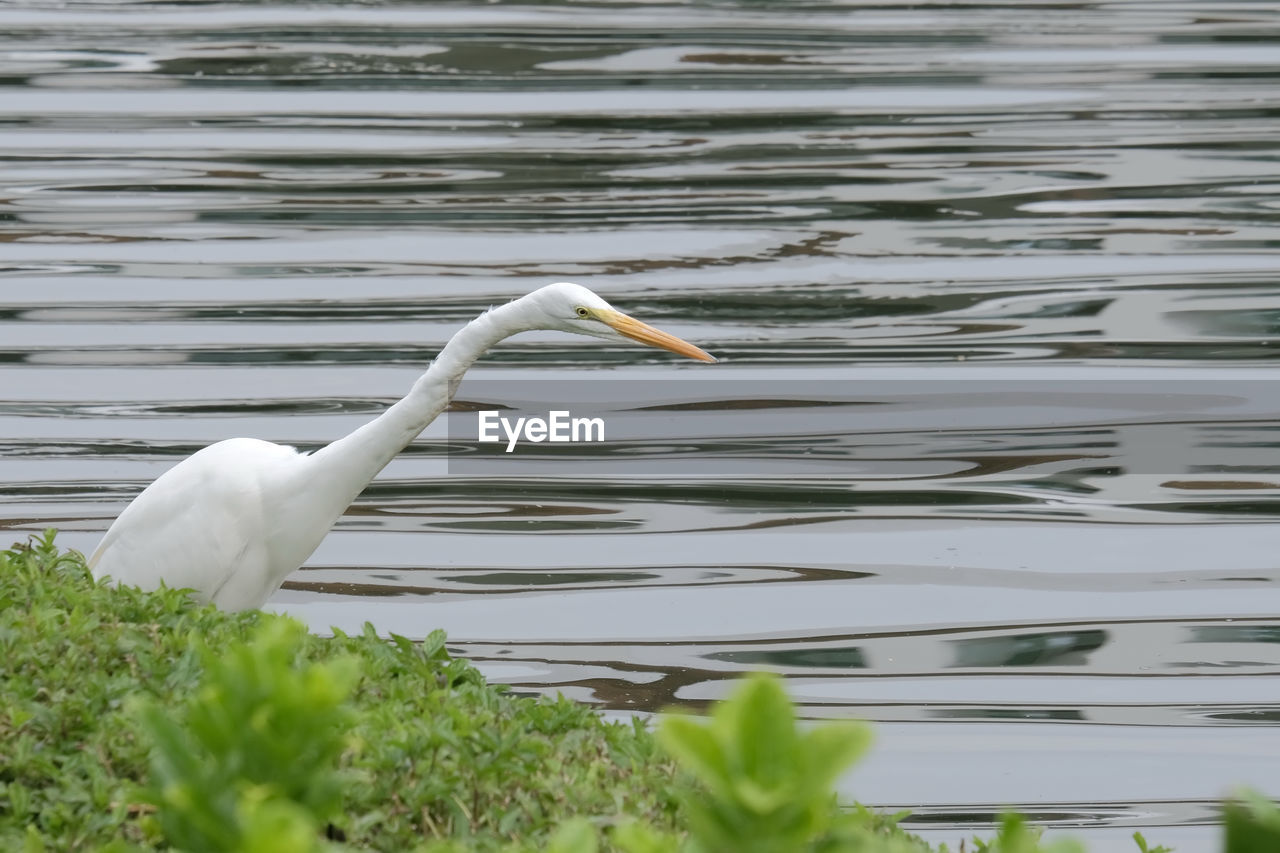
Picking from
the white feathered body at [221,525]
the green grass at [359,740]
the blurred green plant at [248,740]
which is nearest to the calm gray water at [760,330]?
the white feathered body at [221,525]

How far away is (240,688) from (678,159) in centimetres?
926

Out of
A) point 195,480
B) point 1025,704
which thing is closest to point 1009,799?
point 1025,704

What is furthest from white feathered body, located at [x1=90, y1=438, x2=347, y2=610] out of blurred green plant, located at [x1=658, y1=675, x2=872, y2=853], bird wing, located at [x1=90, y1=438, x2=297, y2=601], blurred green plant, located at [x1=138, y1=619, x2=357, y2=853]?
blurred green plant, located at [x1=658, y1=675, x2=872, y2=853]

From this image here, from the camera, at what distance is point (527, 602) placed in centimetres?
621

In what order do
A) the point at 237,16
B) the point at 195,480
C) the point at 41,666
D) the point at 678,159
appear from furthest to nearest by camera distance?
the point at 237,16
the point at 678,159
the point at 195,480
the point at 41,666

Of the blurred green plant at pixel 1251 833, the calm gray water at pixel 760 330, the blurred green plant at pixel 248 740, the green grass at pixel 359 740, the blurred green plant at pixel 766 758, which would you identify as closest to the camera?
the blurred green plant at pixel 1251 833

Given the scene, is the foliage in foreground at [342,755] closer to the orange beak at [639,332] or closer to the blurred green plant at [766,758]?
the blurred green plant at [766,758]

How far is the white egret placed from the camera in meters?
4.71

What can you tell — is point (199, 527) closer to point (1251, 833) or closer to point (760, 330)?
point (1251, 833)

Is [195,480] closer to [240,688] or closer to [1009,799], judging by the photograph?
[1009,799]

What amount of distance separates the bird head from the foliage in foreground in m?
1.42
